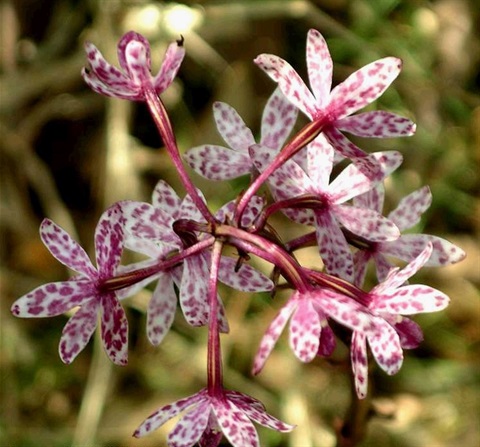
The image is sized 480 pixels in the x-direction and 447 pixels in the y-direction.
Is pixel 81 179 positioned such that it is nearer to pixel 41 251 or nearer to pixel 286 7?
pixel 41 251

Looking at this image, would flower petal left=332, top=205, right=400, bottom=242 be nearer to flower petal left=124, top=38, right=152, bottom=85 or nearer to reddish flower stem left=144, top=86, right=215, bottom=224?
reddish flower stem left=144, top=86, right=215, bottom=224

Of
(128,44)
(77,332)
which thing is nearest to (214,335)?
(77,332)

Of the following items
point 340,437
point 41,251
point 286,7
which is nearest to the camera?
point 340,437

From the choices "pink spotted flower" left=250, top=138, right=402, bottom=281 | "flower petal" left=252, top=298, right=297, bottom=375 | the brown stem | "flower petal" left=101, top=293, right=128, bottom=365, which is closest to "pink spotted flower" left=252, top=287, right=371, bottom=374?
→ "flower petal" left=252, top=298, right=297, bottom=375

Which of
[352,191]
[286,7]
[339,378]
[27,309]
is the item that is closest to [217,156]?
[352,191]

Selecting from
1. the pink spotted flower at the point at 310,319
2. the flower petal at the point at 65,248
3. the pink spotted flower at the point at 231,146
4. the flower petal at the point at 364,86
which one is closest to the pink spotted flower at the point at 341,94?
the flower petal at the point at 364,86

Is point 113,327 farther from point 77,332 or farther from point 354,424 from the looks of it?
point 354,424
